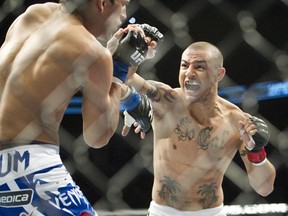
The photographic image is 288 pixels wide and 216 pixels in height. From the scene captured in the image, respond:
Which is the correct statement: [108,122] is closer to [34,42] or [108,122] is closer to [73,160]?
[34,42]

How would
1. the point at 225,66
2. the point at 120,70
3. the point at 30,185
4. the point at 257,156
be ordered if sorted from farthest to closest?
Result: 1. the point at 225,66
2. the point at 257,156
3. the point at 120,70
4. the point at 30,185

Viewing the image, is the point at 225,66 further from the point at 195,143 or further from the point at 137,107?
the point at 137,107

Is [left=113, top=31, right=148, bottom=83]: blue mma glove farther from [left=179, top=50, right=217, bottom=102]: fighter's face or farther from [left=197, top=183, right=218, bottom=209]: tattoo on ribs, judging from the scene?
[left=197, top=183, right=218, bottom=209]: tattoo on ribs

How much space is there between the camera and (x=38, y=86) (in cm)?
150

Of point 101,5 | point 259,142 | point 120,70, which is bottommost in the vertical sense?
point 259,142

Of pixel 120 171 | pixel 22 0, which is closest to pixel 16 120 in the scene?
pixel 22 0

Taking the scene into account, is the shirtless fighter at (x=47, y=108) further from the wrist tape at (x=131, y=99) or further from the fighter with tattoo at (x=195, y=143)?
the fighter with tattoo at (x=195, y=143)

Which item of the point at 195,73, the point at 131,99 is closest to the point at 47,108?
the point at 131,99

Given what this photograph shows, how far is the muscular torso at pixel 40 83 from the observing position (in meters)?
1.49

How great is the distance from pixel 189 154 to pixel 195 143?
54 mm

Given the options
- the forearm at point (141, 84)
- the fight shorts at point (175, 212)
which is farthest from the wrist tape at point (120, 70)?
the fight shorts at point (175, 212)

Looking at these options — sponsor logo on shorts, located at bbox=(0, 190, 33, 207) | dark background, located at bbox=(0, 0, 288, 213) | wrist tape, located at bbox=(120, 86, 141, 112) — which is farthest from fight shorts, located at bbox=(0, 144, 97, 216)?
dark background, located at bbox=(0, 0, 288, 213)

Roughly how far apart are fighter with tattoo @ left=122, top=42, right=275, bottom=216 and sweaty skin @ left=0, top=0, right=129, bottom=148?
91cm

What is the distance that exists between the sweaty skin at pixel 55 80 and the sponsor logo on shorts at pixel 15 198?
5.1 inches
